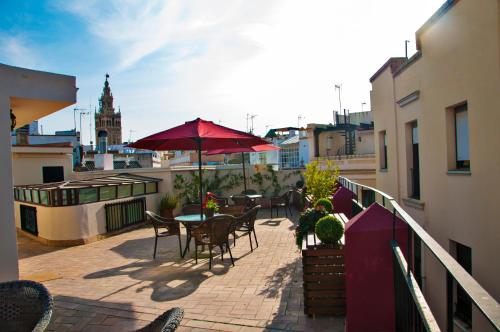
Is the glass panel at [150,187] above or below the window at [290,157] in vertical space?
below

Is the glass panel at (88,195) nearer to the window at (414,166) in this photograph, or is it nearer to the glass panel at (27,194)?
the glass panel at (27,194)

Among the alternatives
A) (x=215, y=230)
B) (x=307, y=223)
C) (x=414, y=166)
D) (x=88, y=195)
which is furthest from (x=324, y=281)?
(x=88, y=195)

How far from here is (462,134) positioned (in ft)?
20.3

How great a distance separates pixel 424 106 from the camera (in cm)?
741

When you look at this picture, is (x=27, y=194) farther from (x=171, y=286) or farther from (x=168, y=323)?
(x=168, y=323)

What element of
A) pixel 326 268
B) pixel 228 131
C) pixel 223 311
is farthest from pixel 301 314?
pixel 228 131

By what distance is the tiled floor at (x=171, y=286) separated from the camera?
407cm

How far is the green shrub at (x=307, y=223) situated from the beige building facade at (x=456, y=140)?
233 cm

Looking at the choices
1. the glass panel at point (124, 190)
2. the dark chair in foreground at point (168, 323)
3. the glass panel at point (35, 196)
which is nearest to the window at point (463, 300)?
the dark chair in foreground at point (168, 323)

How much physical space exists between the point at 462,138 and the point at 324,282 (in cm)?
381

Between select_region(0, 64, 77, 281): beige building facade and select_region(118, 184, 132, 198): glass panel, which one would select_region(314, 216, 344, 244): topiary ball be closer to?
select_region(0, 64, 77, 281): beige building facade

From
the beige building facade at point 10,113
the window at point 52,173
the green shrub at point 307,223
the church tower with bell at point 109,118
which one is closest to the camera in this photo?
the beige building facade at point 10,113

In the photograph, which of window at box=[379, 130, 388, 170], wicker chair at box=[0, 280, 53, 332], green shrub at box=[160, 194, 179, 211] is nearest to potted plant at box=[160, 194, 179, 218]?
green shrub at box=[160, 194, 179, 211]

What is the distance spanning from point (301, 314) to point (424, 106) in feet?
16.8
